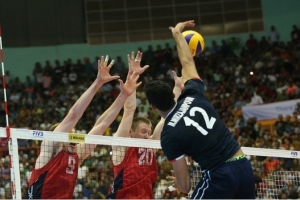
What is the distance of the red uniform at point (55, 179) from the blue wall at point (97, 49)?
71.3ft

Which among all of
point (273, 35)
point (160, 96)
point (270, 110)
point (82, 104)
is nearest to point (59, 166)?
point (82, 104)

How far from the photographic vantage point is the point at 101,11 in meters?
29.1

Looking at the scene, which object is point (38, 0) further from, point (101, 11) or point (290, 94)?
point (290, 94)

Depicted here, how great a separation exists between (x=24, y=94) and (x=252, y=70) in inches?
402

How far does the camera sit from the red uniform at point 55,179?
22.3 feet

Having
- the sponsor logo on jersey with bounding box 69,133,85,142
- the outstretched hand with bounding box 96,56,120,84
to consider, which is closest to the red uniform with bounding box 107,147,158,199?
the sponsor logo on jersey with bounding box 69,133,85,142

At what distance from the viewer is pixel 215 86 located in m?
25.2

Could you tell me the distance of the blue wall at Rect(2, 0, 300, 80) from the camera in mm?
28141

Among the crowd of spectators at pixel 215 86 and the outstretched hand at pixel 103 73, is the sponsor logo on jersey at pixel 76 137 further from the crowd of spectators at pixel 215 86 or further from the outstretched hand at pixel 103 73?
the crowd of spectators at pixel 215 86

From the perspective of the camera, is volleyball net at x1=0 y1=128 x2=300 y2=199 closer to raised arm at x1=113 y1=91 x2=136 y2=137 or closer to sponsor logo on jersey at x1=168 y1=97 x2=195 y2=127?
raised arm at x1=113 y1=91 x2=136 y2=137

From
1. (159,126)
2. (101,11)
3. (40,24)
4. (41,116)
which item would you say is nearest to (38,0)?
(40,24)

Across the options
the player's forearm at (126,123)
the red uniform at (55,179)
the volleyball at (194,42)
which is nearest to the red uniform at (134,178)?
the player's forearm at (126,123)

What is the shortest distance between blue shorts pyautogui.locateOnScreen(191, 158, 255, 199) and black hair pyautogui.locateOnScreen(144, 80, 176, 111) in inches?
28.0

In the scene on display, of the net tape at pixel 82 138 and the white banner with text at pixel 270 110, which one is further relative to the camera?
the white banner with text at pixel 270 110
